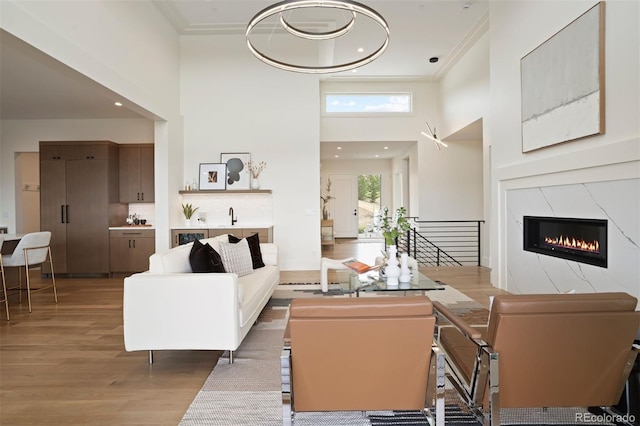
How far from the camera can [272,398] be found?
2.37 metres

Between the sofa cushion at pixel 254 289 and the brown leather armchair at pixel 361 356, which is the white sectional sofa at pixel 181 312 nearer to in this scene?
the sofa cushion at pixel 254 289

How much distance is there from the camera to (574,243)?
3688mm

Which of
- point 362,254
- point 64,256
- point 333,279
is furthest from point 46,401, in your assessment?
point 362,254

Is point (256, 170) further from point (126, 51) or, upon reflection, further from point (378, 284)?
point (378, 284)

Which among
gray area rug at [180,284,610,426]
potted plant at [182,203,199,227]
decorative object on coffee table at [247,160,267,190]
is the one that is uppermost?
decorative object on coffee table at [247,160,267,190]

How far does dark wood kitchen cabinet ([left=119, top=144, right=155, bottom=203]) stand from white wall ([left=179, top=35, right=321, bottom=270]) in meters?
0.74

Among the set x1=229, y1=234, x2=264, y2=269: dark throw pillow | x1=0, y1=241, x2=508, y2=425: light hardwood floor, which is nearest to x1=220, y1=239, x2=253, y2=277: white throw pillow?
x1=229, y1=234, x2=264, y2=269: dark throw pillow

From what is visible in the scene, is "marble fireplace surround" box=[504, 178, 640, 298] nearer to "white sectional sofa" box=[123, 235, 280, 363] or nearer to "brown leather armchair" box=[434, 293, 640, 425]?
"brown leather armchair" box=[434, 293, 640, 425]

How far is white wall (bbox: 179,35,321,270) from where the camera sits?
6.93 m

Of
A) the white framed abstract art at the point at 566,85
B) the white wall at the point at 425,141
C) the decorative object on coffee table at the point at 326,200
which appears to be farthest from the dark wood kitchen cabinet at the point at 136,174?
the decorative object on coffee table at the point at 326,200

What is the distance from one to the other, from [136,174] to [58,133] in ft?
6.47

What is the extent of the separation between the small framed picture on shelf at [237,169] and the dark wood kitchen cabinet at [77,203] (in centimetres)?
212

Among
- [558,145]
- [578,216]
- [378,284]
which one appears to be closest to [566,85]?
[558,145]

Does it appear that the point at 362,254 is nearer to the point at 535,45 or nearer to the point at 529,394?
the point at 535,45
